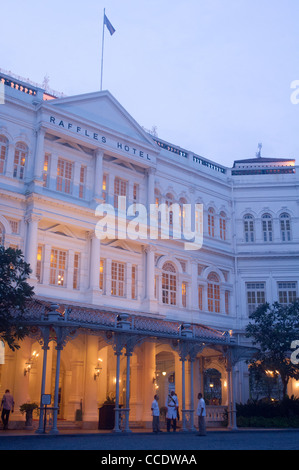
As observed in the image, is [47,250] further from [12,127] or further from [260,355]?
[260,355]

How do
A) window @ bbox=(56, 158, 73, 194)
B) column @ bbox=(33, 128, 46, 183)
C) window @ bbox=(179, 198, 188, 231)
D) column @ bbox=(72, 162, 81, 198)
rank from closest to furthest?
column @ bbox=(33, 128, 46, 183) < window @ bbox=(56, 158, 73, 194) < column @ bbox=(72, 162, 81, 198) < window @ bbox=(179, 198, 188, 231)

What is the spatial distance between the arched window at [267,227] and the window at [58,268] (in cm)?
1477

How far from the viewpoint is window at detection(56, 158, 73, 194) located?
2758 cm

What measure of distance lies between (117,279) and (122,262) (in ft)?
3.05

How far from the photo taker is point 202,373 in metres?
31.7

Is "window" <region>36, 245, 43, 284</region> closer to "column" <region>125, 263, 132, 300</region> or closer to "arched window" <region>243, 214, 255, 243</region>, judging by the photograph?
"column" <region>125, 263, 132, 300</region>

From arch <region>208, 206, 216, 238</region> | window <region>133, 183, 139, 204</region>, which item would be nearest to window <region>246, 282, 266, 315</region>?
arch <region>208, 206, 216, 238</region>

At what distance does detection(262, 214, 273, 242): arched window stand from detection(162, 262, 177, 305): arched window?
7794 mm

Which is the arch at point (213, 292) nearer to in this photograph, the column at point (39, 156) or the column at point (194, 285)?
the column at point (194, 285)

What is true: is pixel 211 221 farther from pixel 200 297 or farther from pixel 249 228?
pixel 200 297

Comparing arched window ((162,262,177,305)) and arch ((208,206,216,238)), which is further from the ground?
arch ((208,206,216,238))

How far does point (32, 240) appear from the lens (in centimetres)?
2489

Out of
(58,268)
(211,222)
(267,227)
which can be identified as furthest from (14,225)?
(267,227)
